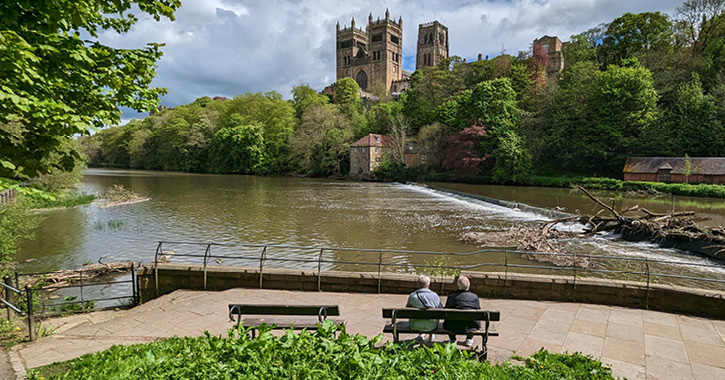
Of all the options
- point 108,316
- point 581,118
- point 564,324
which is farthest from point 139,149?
point 564,324

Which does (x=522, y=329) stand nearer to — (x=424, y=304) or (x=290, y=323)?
(x=424, y=304)

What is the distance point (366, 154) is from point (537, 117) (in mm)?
26925

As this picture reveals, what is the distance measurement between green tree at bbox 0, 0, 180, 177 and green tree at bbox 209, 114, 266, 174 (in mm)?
75585

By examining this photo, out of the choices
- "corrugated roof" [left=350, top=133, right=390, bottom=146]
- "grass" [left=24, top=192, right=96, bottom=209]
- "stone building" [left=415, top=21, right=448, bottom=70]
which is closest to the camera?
"grass" [left=24, top=192, right=96, bottom=209]

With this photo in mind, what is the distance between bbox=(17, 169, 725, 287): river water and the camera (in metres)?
16.4

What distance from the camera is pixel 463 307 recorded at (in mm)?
5848

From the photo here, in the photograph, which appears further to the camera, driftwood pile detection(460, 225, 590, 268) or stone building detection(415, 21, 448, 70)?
stone building detection(415, 21, 448, 70)

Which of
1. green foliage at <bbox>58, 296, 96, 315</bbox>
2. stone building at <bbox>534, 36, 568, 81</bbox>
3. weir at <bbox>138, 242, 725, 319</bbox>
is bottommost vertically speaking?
green foliage at <bbox>58, 296, 96, 315</bbox>

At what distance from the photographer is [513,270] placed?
1459 centimetres

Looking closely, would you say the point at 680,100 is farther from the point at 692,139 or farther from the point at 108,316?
the point at 108,316

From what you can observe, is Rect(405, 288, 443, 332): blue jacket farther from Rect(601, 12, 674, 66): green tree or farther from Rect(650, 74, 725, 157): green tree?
Rect(601, 12, 674, 66): green tree

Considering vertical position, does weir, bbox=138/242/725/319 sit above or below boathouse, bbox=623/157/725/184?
below

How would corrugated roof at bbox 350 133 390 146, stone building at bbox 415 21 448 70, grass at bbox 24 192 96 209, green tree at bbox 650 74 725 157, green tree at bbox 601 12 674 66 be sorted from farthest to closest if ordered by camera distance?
stone building at bbox 415 21 448 70 → corrugated roof at bbox 350 133 390 146 → green tree at bbox 601 12 674 66 → green tree at bbox 650 74 725 157 → grass at bbox 24 192 96 209

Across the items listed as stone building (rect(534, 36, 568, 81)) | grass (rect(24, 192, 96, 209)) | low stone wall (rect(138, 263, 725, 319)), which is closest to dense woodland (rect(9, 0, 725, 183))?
grass (rect(24, 192, 96, 209))
